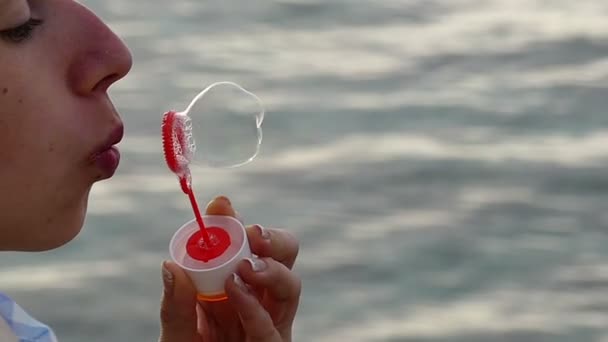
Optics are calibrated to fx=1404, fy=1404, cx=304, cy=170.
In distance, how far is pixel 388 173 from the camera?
9.06ft

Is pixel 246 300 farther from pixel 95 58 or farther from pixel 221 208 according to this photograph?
pixel 95 58

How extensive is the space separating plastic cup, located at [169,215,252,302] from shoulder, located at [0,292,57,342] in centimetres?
18

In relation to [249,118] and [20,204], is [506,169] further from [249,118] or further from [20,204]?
[20,204]

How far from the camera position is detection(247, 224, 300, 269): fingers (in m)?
1.52

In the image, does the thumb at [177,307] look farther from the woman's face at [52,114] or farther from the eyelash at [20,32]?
the eyelash at [20,32]

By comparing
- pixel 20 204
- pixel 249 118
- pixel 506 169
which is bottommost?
pixel 20 204

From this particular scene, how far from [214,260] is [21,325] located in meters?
0.24

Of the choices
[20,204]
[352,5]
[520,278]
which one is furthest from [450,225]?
[20,204]

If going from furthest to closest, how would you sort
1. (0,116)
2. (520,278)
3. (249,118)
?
(520,278), (249,118), (0,116)

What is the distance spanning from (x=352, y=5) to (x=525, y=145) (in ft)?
2.70

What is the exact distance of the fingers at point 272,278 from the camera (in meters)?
1.41

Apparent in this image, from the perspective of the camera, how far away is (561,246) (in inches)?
101

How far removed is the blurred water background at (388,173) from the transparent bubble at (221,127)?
35.3 inches

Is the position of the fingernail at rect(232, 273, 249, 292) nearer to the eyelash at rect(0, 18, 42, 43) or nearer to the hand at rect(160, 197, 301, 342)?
the hand at rect(160, 197, 301, 342)
